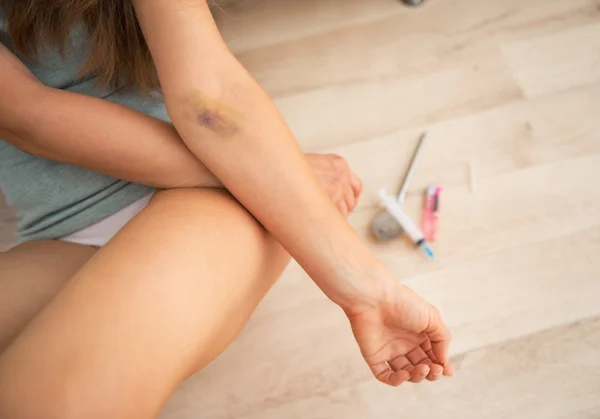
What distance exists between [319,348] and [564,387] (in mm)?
388

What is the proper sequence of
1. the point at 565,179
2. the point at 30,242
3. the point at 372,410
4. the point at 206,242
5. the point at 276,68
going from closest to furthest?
the point at 206,242 → the point at 30,242 → the point at 372,410 → the point at 565,179 → the point at 276,68

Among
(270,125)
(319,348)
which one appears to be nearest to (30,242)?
(270,125)

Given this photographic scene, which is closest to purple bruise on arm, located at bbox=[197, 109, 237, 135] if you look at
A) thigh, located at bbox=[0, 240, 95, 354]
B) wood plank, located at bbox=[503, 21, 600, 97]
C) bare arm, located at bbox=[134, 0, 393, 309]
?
bare arm, located at bbox=[134, 0, 393, 309]

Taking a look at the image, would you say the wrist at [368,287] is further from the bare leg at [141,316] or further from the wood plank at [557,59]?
the wood plank at [557,59]

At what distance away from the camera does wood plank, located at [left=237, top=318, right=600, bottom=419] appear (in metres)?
0.87

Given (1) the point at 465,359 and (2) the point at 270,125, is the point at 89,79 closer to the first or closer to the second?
(2) the point at 270,125

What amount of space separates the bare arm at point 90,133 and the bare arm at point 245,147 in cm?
3

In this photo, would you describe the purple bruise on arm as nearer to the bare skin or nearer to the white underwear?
the bare skin

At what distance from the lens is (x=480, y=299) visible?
93cm

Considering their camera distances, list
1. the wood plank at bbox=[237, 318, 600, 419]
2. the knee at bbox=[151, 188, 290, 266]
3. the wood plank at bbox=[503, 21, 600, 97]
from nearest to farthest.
A: 1. the knee at bbox=[151, 188, 290, 266]
2. the wood plank at bbox=[237, 318, 600, 419]
3. the wood plank at bbox=[503, 21, 600, 97]

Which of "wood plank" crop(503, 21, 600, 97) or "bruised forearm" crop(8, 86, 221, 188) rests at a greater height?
"bruised forearm" crop(8, 86, 221, 188)

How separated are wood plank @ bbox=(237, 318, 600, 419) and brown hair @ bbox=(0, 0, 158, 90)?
544mm

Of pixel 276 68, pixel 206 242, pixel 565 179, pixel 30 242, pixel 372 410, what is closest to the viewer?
pixel 206 242

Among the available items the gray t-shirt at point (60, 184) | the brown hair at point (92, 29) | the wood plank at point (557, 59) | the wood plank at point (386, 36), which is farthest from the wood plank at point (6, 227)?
the wood plank at point (557, 59)
